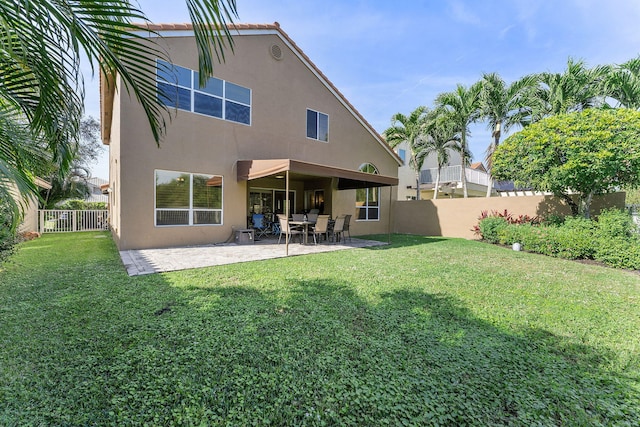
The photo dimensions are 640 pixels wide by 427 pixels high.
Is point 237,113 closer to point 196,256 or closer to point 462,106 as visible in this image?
point 196,256

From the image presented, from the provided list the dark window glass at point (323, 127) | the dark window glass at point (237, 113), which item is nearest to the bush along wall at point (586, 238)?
the dark window glass at point (323, 127)

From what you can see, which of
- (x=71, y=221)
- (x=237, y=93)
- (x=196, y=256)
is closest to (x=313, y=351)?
(x=196, y=256)

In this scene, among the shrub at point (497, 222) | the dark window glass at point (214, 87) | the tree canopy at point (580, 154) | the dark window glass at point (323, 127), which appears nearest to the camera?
the tree canopy at point (580, 154)

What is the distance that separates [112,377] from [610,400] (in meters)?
4.17

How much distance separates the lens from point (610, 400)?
7.57 ft

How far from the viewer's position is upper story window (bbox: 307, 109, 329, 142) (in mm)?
12461

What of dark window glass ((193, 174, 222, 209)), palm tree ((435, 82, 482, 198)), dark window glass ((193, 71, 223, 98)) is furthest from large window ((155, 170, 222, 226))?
palm tree ((435, 82, 482, 198))

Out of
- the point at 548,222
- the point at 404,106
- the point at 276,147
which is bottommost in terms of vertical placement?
the point at 548,222

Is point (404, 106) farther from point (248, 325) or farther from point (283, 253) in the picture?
point (248, 325)

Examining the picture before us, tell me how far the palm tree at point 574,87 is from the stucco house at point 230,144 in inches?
352

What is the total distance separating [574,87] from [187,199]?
17.1 meters

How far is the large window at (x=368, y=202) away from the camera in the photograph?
14.4 m

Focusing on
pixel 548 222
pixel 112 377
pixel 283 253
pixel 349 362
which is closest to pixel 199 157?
pixel 283 253

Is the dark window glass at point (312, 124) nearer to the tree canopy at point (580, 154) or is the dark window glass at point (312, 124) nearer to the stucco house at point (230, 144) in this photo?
the stucco house at point (230, 144)
